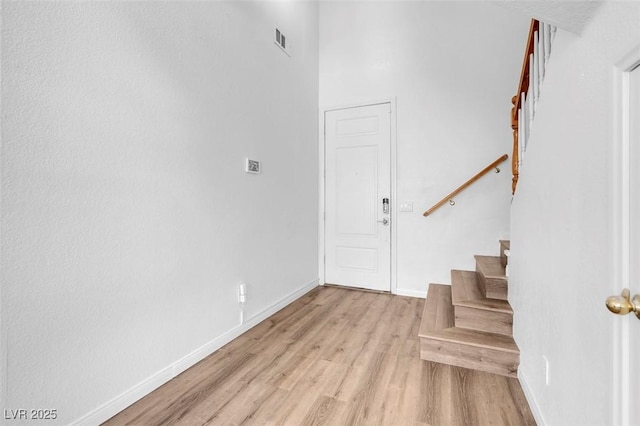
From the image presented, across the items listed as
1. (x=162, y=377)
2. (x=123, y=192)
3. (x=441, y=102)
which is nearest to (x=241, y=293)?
(x=162, y=377)

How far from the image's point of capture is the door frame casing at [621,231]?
82cm

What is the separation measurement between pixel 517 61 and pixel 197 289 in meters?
3.79

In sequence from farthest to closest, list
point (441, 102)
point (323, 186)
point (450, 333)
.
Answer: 1. point (323, 186)
2. point (441, 102)
3. point (450, 333)

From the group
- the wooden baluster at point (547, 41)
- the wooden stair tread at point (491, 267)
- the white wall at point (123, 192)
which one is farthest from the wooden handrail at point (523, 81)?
the white wall at point (123, 192)

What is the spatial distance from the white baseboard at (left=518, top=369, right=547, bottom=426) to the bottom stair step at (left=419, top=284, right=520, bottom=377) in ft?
0.32

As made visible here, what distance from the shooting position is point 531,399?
166 centimetres

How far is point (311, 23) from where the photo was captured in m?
3.88

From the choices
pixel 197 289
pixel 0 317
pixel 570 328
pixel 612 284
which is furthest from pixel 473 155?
pixel 0 317

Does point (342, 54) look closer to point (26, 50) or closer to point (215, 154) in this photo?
point (215, 154)

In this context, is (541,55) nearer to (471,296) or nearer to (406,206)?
(471,296)

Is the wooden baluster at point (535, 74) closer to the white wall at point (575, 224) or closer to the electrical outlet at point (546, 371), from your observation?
the white wall at point (575, 224)

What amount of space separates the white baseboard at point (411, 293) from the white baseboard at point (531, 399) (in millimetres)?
1629

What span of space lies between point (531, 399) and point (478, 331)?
611 mm

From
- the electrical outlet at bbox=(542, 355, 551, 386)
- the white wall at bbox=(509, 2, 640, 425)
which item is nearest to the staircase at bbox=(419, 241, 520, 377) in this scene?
the white wall at bbox=(509, 2, 640, 425)
